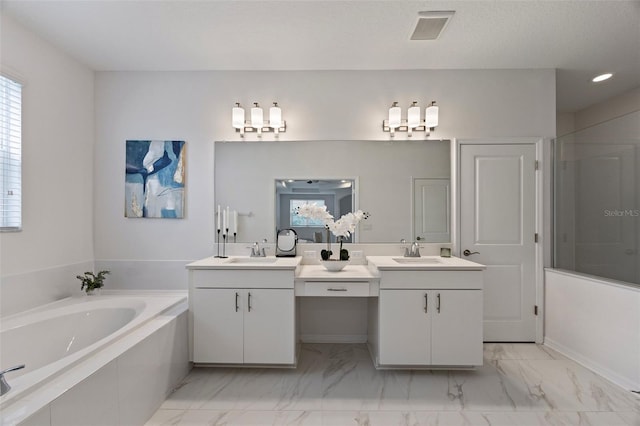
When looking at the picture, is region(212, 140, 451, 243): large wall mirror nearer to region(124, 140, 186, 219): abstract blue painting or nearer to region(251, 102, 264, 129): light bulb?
region(251, 102, 264, 129): light bulb

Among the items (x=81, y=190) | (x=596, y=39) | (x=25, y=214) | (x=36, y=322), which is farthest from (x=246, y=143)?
(x=596, y=39)

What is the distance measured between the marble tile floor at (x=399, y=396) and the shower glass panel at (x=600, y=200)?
0.86 meters

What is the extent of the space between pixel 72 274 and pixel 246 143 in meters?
1.85

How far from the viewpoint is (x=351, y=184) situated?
9.30ft

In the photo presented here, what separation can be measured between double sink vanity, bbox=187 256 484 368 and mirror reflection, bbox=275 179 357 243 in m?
0.60

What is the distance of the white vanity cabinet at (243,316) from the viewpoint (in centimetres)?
226

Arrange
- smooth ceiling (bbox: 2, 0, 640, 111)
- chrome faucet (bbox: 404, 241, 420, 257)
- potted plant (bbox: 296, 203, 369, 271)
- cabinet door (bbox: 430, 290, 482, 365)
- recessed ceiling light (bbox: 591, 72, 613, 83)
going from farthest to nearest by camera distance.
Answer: recessed ceiling light (bbox: 591, 72, 613, 83) → chrome faucet (bbox: 404, 241, 420, 257) → potted plant (bbox: 296, 203, 369, 271) → cabinet door (bbox: 430, 290, 482, 365) → smooth ceiling (bbox: 2, 0, 640, 111)

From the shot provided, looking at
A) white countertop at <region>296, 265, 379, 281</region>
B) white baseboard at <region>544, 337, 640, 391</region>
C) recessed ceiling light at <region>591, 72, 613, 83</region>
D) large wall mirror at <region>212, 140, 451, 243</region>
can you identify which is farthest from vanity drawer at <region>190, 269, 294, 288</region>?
recessed ceiling light at <region>591, 72, 613, 83</region>

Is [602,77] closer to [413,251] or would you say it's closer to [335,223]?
[413,251]

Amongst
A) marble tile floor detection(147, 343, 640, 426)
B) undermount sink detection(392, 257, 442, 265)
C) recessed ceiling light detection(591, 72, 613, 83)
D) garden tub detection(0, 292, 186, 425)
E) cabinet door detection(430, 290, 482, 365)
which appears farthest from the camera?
recessed ceiling light detection(591, 72, 613, 83)

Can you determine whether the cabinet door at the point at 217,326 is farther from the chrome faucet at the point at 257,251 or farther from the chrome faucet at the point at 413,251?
the chrome faucet at the point at 413,251

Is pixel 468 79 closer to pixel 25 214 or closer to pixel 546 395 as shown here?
pixel 546 395

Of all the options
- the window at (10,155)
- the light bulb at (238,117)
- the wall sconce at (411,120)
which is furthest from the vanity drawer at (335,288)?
the window at (10,155)

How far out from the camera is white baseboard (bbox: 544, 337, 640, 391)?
210cm
